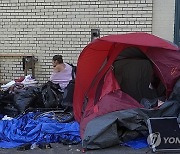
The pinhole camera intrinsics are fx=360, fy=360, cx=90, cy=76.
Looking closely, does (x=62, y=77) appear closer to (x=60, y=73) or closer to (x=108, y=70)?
(x=60, y=73)

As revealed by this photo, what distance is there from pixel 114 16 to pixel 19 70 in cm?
258

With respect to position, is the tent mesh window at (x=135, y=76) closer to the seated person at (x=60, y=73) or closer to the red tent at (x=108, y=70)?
the red tent at (x=108, y=70)

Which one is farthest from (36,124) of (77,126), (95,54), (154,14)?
(154,14)

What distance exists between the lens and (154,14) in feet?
25.7

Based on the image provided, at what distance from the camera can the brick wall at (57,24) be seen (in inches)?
311

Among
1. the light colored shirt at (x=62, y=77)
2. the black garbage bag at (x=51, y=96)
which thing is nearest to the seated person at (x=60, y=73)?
the light colored shirt at (x=62, y=77)

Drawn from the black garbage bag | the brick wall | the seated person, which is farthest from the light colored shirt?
the brick wall

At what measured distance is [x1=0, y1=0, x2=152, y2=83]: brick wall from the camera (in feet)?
25.9

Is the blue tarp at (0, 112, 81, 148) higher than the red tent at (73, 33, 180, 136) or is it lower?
lower

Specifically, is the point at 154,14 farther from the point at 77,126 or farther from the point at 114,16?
the point at 77,126

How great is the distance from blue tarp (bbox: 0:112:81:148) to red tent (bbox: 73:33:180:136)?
23cm

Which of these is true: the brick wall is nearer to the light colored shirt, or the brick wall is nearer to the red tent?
the light colored shirt

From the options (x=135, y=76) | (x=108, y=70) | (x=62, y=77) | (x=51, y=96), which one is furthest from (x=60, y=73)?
(x=135, y=76)

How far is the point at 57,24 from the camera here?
26.9 ft
